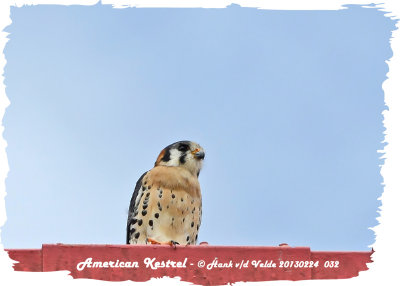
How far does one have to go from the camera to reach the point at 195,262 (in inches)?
227

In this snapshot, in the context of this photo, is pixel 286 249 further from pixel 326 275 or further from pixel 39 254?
pixel 39 254

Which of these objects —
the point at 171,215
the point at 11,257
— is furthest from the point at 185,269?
the point at 171,215

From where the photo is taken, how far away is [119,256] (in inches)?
223

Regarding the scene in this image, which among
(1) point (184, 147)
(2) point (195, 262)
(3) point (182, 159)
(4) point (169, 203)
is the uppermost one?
(1) point (184, 147)

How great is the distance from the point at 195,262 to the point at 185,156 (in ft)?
11.6

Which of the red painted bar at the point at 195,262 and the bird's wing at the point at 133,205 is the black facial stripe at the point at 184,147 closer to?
the bird's wing at the point at 133,205

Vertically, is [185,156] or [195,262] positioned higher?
[185,156]

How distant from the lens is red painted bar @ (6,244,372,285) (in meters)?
5.60

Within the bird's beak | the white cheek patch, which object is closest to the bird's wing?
the white cheek patch

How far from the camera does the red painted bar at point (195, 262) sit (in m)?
5.60

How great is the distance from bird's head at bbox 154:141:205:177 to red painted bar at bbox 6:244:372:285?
3.35 meters

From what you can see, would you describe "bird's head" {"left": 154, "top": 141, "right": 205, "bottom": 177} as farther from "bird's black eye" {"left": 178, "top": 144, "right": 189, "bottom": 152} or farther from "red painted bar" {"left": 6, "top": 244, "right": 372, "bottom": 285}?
"red painted bar" {"left": 6, "top": 244, "right": 372, "bottom": 285}

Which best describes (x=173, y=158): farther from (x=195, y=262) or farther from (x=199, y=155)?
(x=195, y=262)

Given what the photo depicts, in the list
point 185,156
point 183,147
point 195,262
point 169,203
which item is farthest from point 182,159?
point 195,262
